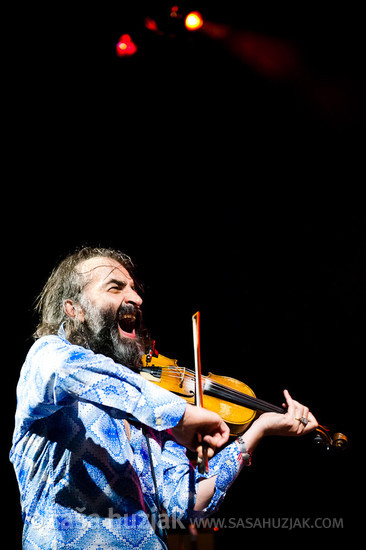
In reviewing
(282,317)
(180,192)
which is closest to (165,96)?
(180,192)

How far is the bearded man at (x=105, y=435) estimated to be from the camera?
129cm

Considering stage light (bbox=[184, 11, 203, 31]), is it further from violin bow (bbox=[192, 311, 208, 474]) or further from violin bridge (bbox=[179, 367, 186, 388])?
violin bow (bbox=[192, 311, 208, 474])

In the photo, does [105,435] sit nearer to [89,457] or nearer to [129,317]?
[89,457]

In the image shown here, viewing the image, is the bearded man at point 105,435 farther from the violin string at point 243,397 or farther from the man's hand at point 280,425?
the violin string at point 243,397

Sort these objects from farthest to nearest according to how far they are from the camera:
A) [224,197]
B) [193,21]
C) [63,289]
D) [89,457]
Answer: [224,197] → [193,21] → [63,289] → [89,457]

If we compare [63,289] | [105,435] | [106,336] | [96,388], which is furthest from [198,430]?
[63,289]

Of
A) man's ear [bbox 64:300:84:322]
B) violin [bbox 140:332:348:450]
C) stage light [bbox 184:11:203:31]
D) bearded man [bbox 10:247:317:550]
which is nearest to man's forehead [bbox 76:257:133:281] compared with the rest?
bearded man [bbox 10:247:317:550]

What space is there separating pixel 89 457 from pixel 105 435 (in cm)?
10

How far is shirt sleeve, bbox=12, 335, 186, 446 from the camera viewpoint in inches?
49.0

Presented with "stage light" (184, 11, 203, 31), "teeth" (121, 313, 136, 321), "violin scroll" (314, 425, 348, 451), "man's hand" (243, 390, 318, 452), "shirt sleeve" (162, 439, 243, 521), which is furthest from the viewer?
"stage light" (184, 11, 203, 31)

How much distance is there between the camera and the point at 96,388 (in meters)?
1.25

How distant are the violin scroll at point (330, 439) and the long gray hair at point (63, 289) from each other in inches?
52.2

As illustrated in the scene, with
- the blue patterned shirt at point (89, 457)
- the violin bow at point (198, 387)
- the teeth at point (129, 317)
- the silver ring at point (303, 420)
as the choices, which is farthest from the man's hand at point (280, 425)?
the teeth at point (129, 317)

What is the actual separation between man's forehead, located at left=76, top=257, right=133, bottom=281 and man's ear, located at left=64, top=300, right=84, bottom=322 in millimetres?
158
